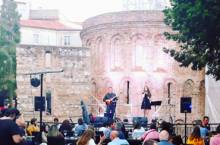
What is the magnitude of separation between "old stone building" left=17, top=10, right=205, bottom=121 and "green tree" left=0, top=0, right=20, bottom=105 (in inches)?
439

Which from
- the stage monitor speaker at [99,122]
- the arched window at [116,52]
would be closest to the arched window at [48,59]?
the arched window at [116,52]

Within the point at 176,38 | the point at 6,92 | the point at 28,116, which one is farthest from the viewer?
the point at 6,92

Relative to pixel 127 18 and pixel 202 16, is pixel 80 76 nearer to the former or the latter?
pixel 127 18

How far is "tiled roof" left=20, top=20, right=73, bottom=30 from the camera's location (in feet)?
233

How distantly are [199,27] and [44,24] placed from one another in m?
54.2

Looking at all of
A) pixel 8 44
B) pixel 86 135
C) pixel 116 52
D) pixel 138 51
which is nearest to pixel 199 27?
pixel 86 135

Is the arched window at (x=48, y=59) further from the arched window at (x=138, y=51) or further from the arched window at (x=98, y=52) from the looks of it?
the arched window at (x=138, y=51)

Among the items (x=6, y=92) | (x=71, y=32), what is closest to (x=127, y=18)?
(x=6, y=92)

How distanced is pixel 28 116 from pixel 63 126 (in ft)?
62.4

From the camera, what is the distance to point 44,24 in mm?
72750

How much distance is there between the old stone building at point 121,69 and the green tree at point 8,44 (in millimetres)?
11148

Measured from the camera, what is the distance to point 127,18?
137 ft

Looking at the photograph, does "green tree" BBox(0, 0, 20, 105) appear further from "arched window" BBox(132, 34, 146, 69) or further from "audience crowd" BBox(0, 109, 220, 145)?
"audience crowd" BBox(0, 109, 220, 145)

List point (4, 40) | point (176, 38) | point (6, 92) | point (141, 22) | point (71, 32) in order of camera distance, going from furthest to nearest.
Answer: point (71, 32) → point (4, 40) → point (6, 92) → point (141, 22) → point (176, 38)
